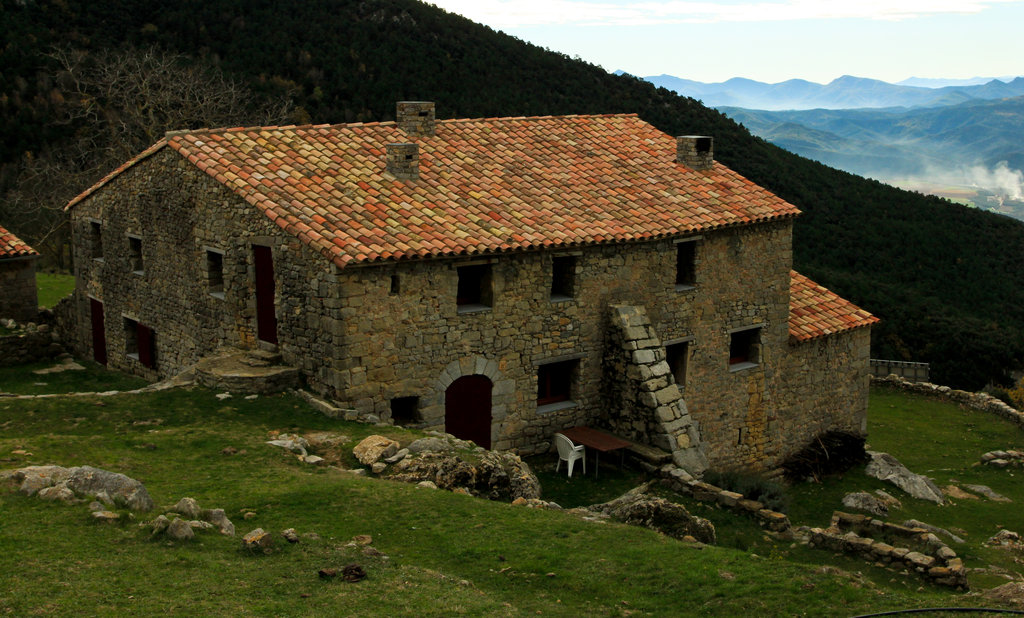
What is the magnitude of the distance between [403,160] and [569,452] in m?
6.31

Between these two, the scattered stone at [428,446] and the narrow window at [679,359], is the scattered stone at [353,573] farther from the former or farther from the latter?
the narrow window at [679,359]

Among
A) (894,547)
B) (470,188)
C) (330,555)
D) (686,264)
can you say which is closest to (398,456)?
(330,555)

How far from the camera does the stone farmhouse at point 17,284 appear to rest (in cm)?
2369

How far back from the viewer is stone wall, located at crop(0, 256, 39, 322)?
23797 mm

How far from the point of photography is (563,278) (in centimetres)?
1792

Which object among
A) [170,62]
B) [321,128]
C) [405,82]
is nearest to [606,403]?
[321,128]

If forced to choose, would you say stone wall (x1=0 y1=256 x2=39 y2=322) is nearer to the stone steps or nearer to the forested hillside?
the stone steps

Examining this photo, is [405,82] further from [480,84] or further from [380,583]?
[380,583]

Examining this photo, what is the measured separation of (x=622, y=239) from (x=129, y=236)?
1106 centimetres

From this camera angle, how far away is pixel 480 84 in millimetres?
53406

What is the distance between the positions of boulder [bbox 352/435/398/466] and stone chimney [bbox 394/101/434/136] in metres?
7.95

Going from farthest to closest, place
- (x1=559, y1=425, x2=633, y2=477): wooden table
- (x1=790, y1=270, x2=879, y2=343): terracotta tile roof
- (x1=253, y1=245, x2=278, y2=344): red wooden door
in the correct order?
1. (x1=790, y1=270, x2=879, y2=343): terracotta tile roof
2. (x1=559, y1=425, x2=633, y2=477): wooden table
3. (x1=253, y1=245, x2=278, y2=344): red wooden door

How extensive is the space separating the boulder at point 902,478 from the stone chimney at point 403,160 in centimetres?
1307

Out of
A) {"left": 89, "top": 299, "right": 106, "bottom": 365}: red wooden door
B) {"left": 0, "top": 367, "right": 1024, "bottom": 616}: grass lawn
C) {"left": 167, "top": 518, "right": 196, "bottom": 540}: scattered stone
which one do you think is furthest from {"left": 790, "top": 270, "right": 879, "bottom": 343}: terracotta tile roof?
{"left": 89, "top": 299, "right": 106, "bottom": 365}: red wooden door
